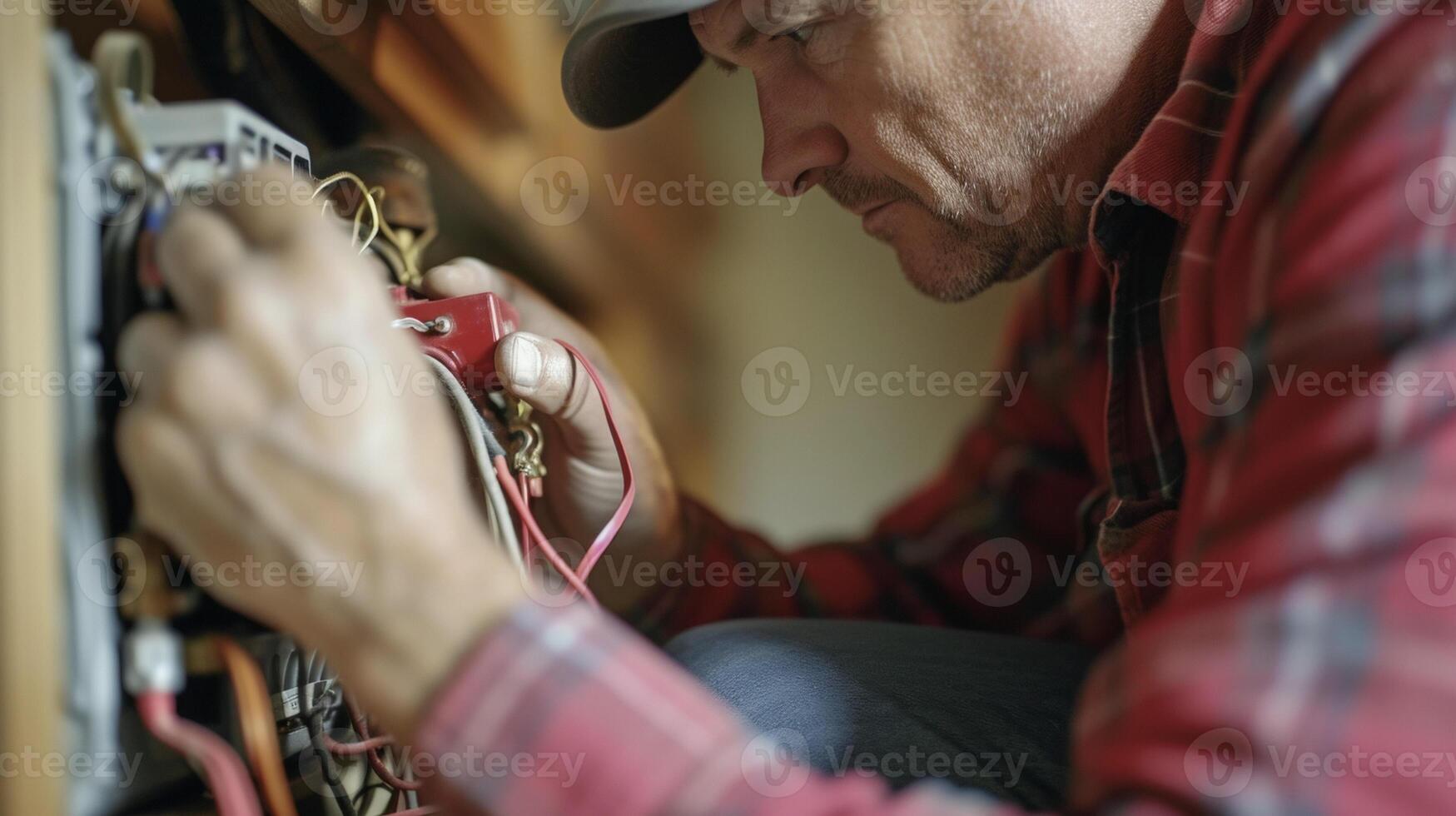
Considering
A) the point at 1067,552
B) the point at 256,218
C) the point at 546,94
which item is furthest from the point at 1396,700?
the point at 546,94

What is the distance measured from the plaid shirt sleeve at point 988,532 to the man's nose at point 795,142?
0.89 ft

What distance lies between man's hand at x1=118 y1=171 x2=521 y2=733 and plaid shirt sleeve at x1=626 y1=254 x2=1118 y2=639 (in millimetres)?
475

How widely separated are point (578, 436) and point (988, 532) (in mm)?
436

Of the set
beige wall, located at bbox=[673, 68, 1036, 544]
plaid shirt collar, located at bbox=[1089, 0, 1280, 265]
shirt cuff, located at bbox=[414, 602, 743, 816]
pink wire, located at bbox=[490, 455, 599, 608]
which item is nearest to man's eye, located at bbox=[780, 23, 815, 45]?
plaid shirt collar, located at bbox=[1089, 0, 1280, 265]

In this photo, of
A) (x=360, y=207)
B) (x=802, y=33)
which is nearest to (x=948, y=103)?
(x=802, y=33)

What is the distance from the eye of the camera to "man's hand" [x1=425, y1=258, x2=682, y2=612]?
1.86 ft

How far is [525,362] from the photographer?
0.54 m

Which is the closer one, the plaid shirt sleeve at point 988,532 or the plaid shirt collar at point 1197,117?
the plaid shirt collar at point 1197,117

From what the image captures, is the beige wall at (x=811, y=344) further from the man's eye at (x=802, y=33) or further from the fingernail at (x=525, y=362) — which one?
the fingernail at (x=525, y=362)

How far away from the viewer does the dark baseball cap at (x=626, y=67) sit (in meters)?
0.68

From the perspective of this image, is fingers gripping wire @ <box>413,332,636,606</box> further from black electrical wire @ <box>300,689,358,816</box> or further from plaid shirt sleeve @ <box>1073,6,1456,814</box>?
plaid shirt sleeve @ <box>1073,6,1456,814</box>

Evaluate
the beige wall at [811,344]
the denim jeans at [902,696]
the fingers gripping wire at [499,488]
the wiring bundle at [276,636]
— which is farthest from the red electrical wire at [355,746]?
the beige wall at [811,344]

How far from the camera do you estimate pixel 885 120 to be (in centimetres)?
64

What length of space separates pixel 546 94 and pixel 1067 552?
2.33 feet
